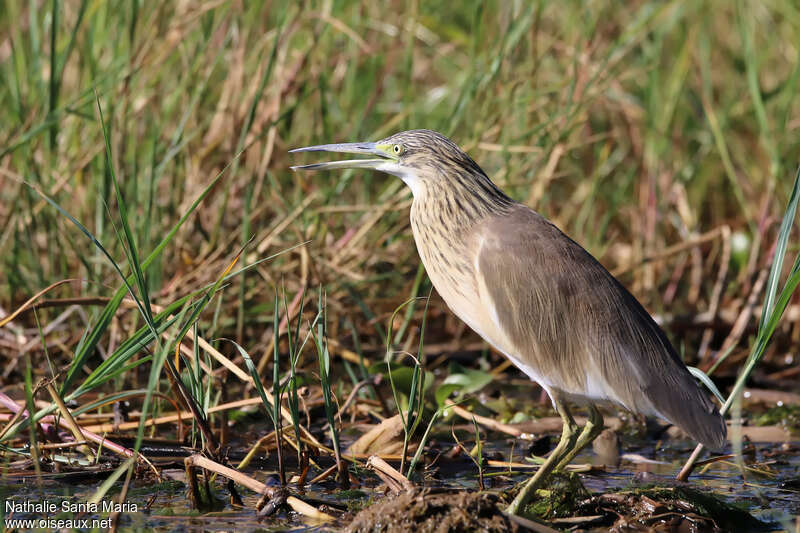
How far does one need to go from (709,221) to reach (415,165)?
3.43 metres

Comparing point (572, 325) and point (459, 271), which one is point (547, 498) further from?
point (459, 271)

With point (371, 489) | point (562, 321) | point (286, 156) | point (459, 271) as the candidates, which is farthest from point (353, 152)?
point (286, 156)

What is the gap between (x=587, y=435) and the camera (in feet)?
11.0

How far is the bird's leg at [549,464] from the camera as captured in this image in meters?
2.97

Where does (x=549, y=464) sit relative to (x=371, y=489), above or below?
above

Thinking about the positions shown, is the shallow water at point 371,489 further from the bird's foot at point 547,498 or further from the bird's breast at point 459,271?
the bird's breast at point 459,271

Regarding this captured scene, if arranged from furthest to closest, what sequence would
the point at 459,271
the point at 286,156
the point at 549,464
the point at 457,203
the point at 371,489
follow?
the point at 286,156, the point at 457,203, the point at 459,271, the point at 371,489, the point at 549,464

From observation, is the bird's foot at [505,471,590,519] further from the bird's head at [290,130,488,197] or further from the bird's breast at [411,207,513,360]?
the bird's head at [290,130,488,197]

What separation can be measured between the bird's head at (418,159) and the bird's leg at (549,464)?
85 cm

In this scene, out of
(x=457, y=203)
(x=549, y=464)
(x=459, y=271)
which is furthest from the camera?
(x=457, y=203)

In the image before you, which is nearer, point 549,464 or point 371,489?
point 549,464

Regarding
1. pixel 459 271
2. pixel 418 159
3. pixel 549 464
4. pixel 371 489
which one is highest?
pixel 418 159

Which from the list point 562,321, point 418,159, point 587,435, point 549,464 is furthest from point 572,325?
point 418,159

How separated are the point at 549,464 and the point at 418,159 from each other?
115 centimetres
